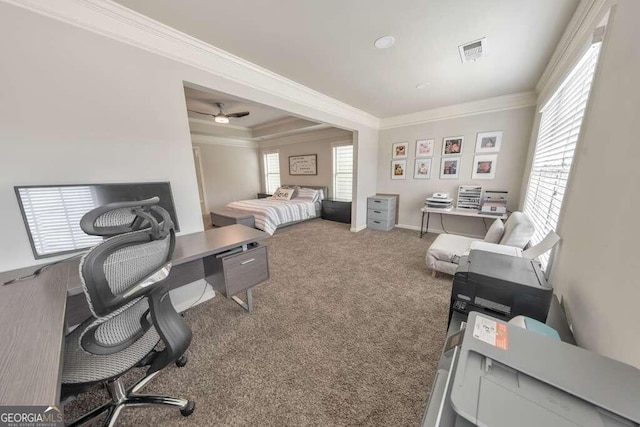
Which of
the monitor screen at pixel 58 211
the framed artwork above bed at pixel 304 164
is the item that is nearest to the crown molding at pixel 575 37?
the monitor screen at pixel 58 211

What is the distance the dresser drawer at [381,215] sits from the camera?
14.2ft

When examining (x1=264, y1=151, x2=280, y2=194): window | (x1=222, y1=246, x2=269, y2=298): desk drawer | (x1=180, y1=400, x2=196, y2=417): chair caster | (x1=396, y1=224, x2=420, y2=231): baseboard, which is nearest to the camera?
(x1=180, y1=400, x2=196, y2=417): chair caster

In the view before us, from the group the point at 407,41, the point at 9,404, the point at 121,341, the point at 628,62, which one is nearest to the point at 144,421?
the point at 121,341

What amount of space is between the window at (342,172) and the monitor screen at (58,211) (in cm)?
443

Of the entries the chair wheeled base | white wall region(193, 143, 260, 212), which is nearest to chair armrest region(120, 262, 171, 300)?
the chair wheeled base

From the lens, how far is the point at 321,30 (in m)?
1.73

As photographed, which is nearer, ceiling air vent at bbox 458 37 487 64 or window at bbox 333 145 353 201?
ceiling air vent at bbox 458 37 487 64

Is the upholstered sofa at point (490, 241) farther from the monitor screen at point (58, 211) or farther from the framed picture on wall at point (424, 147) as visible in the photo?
the monitor screen at point (58, 211)

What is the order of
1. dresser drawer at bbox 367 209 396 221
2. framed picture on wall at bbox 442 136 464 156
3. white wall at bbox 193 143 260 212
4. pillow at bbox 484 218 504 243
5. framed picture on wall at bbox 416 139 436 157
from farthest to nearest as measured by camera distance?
white wall at bbox 193 143 260 212 < dresser drawer at bbox 367 209 396 221 < framed picture on wall at bbox 416 139 436 157 < framed picture on wall at bbox 442 136 464 156 < pillow at bbox 484 218 504 243

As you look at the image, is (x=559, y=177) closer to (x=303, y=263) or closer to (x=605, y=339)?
(x=605, y=339)

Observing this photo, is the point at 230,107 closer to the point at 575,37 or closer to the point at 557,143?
the point at 575,37

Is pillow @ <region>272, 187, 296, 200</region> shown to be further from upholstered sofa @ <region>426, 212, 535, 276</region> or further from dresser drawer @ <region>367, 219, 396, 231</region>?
upholstered sofa @ <region>426, 212, 535, 276</region>

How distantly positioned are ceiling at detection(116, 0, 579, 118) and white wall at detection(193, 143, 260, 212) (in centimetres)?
415

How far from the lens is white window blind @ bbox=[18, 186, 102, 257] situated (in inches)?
51.3
